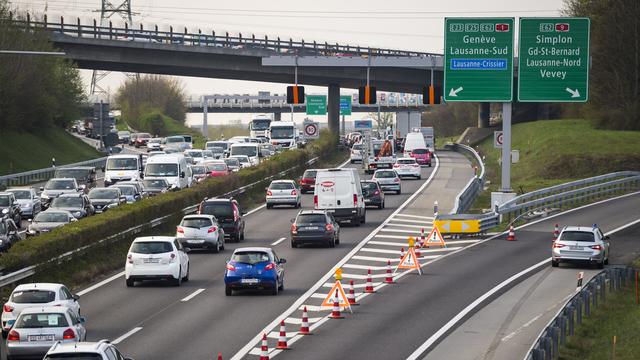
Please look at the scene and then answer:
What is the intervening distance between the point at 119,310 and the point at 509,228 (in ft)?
79.2

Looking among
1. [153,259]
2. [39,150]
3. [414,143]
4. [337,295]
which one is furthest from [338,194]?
[39,150]

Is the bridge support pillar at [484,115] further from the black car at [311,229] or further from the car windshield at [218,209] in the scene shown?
the black car at [311,229]

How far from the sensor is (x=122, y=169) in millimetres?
68625

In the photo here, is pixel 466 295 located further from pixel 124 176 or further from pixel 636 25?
pixel 636 25

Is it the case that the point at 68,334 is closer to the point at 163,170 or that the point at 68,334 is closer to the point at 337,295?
the point at 337,295

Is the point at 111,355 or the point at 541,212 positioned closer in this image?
the point at 111,355

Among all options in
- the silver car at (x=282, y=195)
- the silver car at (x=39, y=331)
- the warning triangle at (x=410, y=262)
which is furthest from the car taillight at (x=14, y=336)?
the silver car at (x=282, y=195)

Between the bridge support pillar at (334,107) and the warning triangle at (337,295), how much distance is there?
75.2 m

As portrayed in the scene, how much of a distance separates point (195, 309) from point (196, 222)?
479 inches

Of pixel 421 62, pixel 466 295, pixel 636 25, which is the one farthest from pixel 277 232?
pixel 636 25

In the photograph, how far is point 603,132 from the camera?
329ft

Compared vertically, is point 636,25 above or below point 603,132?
above

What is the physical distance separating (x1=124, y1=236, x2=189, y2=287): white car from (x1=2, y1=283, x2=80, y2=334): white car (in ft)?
26.5

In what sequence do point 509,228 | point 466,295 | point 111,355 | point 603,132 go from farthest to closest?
point 603,132
point 509,228
point 466,295
point 111,355
